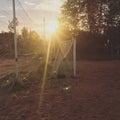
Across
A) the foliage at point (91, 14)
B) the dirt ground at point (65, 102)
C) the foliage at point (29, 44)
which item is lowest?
the dirt ground at point (65, 102)

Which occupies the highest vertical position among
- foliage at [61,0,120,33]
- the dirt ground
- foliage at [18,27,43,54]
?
foliage at [61,0,120,33]

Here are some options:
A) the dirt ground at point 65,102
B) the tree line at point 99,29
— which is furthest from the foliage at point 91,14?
the dirt ground at point 65,102

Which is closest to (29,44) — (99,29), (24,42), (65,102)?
(24,42)

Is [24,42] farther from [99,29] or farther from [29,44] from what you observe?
[99,29]

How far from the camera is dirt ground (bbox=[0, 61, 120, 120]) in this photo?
313 inches

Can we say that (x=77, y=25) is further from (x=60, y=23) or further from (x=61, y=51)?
(x=61, y=51)

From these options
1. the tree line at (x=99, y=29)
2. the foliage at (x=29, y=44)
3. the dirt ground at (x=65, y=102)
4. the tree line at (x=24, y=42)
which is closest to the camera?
the dirt ground at (x=65, y=102)

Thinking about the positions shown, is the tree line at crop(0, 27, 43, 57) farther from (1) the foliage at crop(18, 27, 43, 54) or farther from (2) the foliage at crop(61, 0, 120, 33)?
(2) the foliage at crop(61, 0, 120, 33)

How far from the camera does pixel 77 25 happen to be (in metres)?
35.1

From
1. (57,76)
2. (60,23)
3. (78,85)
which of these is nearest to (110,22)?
(60,23)

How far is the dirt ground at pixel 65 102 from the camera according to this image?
7.96m

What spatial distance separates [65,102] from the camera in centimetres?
938

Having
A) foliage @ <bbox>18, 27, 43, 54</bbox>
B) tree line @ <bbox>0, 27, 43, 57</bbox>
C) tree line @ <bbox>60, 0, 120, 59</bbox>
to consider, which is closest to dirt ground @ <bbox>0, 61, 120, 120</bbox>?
tree line @ <bbox>60, 0, 120, 59</bbox>

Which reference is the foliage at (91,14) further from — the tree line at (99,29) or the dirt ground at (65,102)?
the dirt ground at (65,102)
